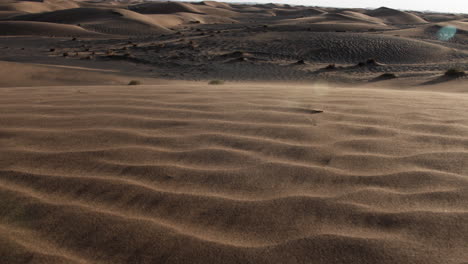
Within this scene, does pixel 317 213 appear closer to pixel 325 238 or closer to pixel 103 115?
pixel 325 238

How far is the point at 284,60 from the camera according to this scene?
17422mm

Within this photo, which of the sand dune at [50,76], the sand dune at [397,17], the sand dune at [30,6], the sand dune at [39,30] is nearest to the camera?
the sand dune at [50,76]

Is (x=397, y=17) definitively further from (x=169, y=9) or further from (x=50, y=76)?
(x=50, y=76)

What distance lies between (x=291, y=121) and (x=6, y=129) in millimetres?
2175

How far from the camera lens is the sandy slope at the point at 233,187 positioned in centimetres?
149

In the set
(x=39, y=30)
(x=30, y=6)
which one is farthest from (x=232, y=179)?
(x=30, y=6)

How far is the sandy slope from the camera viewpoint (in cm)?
149

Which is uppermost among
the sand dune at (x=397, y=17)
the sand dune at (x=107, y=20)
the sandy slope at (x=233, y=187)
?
the sand dune at (x=397, y=17)

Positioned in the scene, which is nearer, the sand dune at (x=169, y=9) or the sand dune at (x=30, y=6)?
the sand dune at (x=30, y=6)

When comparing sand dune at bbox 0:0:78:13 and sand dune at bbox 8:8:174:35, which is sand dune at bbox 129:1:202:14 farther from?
sand dune at bbox 8:8:174:35

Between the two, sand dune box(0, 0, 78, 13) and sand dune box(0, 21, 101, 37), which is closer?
sand dune box(0, 21, 101, 37)

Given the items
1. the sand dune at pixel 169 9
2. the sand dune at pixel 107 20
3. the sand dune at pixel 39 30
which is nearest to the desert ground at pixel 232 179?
the sand dune at pixel 39 30

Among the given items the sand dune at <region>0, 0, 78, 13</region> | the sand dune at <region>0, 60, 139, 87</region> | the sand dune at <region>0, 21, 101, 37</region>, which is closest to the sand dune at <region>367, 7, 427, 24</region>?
the sand dune at <region>0, 21, 101, 37</region>

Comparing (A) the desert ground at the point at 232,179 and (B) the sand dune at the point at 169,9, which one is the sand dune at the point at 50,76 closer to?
(A) the desert ground at the point at 232,179
